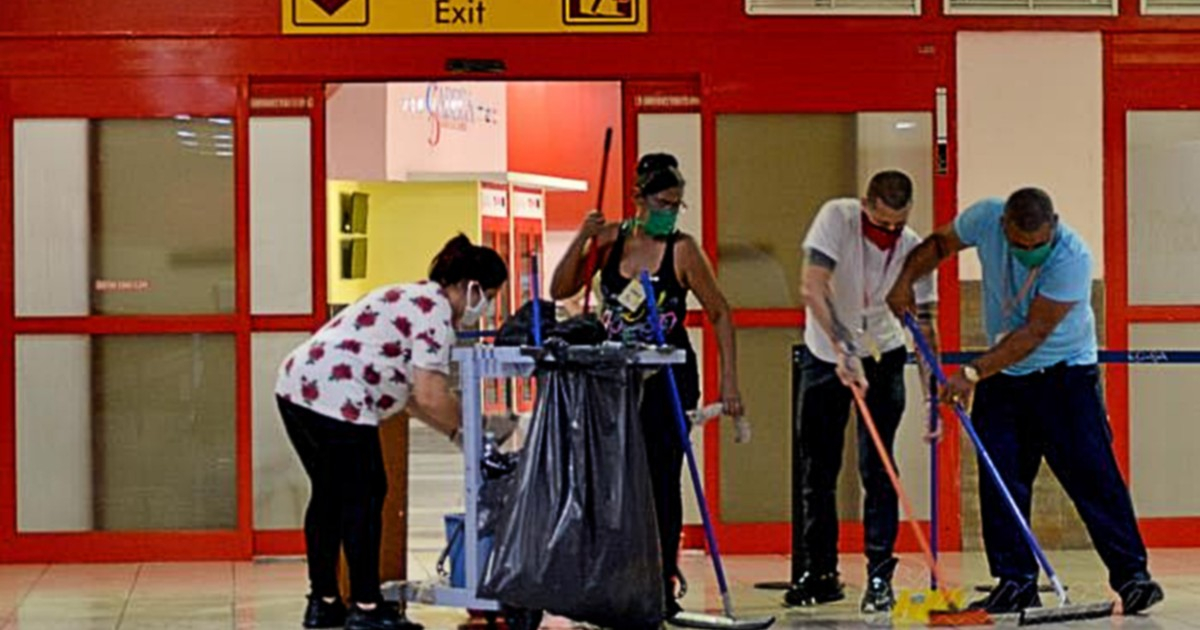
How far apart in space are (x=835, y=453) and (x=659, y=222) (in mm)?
1127

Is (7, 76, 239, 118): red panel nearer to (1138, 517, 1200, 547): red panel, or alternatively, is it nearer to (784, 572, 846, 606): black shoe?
(784, 572, 846, 606): black shoe

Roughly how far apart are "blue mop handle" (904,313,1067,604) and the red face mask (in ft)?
0.88

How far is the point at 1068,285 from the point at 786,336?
268cm

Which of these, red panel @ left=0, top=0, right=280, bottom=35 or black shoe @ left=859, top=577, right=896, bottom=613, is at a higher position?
red panel @ left=0, top=0, right=280, bottom=35

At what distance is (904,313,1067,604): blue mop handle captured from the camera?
24.8 feet

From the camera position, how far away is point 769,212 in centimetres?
1011

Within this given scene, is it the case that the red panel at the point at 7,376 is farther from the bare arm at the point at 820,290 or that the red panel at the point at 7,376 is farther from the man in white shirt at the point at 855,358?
the bare arm at the point at 820,290

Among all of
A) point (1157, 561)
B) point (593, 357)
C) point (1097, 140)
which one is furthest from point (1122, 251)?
point (593, 357)

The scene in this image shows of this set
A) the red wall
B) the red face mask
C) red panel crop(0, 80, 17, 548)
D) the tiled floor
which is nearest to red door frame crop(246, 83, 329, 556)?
the tiled floor

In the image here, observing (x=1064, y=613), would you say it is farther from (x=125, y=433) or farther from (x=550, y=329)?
(x=125, y=433)

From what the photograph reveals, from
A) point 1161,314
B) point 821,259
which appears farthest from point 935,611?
point 1161,314

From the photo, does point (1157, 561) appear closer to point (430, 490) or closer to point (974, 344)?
point (974, 344)

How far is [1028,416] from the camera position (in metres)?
7.94

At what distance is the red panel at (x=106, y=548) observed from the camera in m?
9.88
